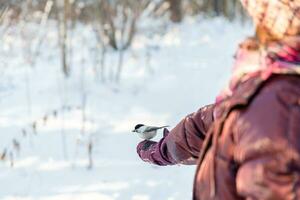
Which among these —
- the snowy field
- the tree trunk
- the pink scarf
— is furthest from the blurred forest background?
the pink scarf

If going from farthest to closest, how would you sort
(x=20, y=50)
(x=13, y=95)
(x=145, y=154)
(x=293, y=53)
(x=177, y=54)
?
(x=177, y=54) < (x=20, y=50) < (x=13, y=95) < (x=145, y=154) < (x=293, y=53)

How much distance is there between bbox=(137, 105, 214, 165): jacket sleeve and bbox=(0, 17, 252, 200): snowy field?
8.03 ft

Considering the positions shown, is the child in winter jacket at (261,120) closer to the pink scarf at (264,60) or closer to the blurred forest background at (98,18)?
the pink scarf at (264,60)

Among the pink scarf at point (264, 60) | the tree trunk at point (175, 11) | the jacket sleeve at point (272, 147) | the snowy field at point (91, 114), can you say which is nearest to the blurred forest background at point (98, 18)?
the snowy field at point (91, 114)

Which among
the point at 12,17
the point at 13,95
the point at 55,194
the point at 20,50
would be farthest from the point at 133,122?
the point at 20,50

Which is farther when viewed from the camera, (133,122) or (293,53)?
(133,122)

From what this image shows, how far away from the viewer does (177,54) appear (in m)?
12.0

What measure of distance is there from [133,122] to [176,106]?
3.15 feet

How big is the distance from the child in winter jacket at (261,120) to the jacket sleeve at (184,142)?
1.55 ft

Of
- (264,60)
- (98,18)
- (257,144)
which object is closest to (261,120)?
(257,144)

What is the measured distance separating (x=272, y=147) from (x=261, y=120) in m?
0.06

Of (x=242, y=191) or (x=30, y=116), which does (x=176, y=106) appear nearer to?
(x=30, y=116)

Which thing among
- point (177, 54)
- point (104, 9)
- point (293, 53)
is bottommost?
point (177, 54)

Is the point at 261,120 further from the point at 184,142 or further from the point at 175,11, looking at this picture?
the point at 175,11
